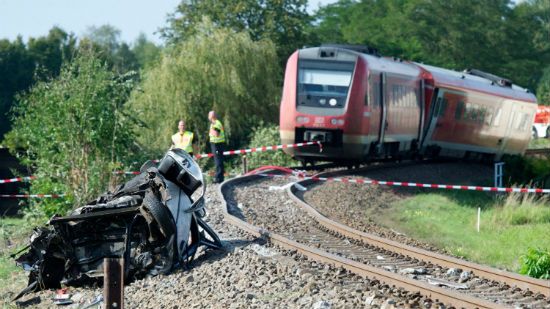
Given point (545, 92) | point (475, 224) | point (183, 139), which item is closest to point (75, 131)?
point (183, 139)

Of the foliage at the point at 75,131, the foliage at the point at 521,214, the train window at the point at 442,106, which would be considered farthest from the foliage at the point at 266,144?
the foliage at the point at 521,214

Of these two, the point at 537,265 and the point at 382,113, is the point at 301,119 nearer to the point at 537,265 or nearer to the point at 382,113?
the point at 382,113

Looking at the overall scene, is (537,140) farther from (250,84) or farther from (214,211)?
(214,211)

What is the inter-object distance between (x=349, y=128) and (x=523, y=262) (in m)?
9.45

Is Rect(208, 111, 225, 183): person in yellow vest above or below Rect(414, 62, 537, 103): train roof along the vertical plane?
below

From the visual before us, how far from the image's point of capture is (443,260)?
10805 millimetres

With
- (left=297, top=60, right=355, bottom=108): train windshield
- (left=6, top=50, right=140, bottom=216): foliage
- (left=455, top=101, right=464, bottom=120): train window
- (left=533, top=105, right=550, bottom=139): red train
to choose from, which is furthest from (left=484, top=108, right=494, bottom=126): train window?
(left=533, top=105, right=550, bottom=139): red train

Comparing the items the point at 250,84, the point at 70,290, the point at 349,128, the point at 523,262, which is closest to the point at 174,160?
the point at 70,290

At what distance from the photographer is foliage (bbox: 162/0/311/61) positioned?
4878 centimetres

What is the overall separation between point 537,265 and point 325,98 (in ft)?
33.2

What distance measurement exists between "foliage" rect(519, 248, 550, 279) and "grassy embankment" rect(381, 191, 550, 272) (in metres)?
1.46

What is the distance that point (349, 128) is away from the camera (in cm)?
2034

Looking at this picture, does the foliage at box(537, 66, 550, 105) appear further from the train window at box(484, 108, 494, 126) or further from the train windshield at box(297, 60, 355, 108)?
the train windshield at box(297, 60, 355, 108)

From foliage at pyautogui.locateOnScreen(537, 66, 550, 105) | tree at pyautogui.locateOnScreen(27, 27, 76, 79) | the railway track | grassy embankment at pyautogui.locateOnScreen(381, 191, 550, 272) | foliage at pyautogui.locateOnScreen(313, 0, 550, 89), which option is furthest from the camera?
foliage at pyautogui.locateOnScreen(313, 0, 550, 89)
